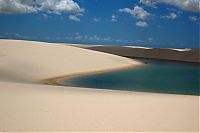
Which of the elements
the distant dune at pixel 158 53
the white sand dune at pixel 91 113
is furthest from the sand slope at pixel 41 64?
the distant dune at pixel 158 53

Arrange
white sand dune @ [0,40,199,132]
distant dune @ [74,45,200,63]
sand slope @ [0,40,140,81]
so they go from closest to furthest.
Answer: white sand dune @ [0,40,199,132]
sand slope @ [0,40,140,81]
distant dune @ [74,45,200,63]

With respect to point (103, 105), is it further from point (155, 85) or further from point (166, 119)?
point (155, 85)

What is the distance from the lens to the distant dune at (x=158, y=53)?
20.5 metres

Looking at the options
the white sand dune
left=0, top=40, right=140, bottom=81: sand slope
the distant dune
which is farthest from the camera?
the distant dune

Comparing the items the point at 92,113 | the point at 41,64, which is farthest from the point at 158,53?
the point at 92,113

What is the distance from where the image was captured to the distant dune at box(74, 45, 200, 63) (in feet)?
67.3

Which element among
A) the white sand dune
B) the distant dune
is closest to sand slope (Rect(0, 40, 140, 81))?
the white sand dune

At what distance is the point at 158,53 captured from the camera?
23.0 meters

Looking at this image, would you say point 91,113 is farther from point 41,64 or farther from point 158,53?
point 158,53

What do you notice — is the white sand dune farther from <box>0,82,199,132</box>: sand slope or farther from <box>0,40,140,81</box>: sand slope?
<box>0,40,140,81</box>: sand slope

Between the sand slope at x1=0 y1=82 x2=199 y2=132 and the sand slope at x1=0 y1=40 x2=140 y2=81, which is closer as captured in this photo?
the sand slope at x1=0 y1=82 x2=199 y2=132

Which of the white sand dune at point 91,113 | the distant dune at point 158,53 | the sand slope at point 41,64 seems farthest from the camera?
the distant dune at point 158,53

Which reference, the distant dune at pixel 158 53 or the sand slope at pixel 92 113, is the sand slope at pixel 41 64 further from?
the distant dune at pixel 158 53

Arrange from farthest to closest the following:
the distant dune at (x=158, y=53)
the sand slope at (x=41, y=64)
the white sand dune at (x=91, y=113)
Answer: the distant dune at (x=158, y=53), the sand slope at (x=41, y=64), the white sand dune at (x=91, y=113)
